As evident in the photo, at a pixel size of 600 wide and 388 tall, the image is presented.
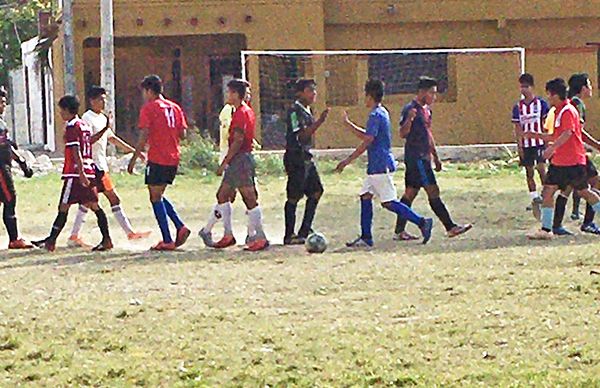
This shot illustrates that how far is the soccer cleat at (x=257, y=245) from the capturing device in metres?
13.5

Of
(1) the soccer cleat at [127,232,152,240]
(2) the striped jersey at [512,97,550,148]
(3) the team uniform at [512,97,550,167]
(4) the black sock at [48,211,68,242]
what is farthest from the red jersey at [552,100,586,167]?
(4) the black sock at [48,211,68,242]

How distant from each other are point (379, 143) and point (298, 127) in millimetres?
819

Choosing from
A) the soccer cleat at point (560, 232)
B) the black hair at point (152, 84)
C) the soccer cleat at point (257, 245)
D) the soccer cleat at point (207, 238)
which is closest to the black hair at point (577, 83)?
the soccer cleat at point (560, 232)

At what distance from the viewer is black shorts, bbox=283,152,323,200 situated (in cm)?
1387

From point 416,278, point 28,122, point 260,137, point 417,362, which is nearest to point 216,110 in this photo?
point 260,137

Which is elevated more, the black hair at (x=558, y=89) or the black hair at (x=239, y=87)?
the black hair at (x=239, y=87)

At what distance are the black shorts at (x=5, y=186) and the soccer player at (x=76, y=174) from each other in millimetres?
682

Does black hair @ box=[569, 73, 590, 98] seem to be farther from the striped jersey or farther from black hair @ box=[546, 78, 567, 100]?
the striped jersey

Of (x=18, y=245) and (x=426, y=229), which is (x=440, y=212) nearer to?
(x=426, y=229)

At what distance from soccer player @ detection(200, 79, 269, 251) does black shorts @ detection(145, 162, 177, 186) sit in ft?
1.67

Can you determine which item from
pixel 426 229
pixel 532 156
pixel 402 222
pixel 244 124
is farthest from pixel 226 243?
pixel 532 156

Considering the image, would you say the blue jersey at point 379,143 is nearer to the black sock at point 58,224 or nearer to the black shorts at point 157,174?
the black shorts at point 157,174

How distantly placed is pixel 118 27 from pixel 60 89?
2410 millimetres

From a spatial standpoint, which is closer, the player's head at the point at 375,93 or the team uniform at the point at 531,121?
the player's head at the point at 375,93
